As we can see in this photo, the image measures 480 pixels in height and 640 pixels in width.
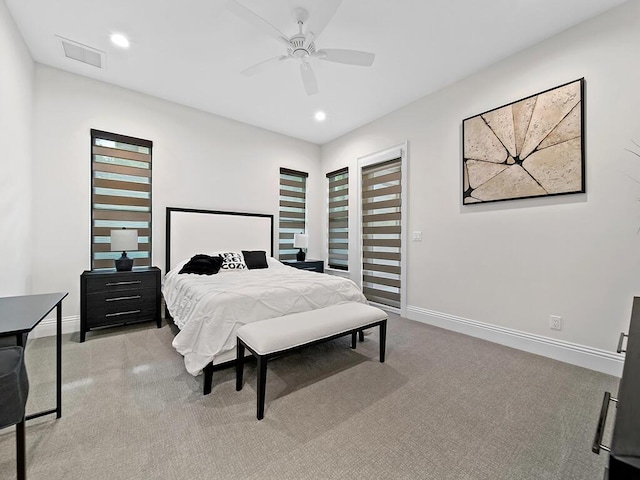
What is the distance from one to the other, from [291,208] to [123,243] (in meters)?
2.83

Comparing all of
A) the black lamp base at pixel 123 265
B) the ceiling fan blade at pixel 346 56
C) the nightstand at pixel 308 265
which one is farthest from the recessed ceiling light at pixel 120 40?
the nightstand at pixel 308 265

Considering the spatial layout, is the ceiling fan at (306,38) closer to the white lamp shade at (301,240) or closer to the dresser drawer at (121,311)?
the white lamp shade at (301,240)

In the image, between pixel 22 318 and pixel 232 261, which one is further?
pixel 232 261

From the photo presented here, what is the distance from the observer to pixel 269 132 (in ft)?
16.3

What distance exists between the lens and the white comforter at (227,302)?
6.90 ft

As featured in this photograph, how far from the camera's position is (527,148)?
9.12 feet

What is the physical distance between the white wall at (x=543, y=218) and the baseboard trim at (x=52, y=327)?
430cm

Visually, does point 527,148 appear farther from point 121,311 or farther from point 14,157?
point 14,157

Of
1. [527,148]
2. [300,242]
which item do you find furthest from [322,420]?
[300,242]

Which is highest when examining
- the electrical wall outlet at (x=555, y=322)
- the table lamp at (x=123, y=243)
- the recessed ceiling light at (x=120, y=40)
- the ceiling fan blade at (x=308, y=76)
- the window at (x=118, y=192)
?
the recessed ceiling light at (x=120, y=40)

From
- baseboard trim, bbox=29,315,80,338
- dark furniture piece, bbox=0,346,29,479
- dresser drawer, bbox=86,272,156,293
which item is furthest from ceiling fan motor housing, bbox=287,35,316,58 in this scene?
baseboard trim, bbox=29,315,80,338

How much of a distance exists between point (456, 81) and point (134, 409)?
4.55 meters

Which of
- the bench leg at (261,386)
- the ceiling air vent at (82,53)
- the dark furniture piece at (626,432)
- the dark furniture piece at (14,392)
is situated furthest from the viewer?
the ceiling air vent at (82,53)

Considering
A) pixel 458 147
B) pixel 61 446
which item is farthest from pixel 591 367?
pixel 61 446
